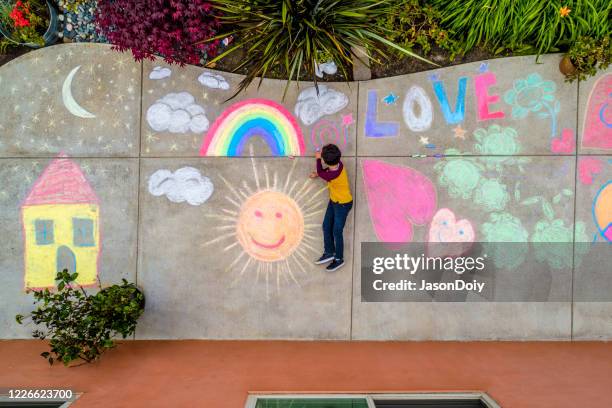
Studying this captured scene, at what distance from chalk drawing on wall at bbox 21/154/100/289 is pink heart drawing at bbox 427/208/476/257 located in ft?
12.8

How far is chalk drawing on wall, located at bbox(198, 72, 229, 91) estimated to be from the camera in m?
4.52

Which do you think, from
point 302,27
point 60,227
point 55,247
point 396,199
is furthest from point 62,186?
point 396,199

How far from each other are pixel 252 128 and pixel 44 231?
8.84 ft

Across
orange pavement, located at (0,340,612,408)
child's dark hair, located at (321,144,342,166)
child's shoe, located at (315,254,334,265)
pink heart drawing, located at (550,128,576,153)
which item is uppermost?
pink heart drawing, located at (550,128,576,153)

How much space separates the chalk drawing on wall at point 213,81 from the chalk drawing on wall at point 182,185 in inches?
39.1

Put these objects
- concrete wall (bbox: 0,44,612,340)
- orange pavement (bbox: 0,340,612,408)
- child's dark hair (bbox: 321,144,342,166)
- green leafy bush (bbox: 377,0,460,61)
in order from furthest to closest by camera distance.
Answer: concrete wall (bbox: 0,44,612,340), green leafy bush (bbox: 377,0,460,61), child's dark hair (bbox: 321,144,342,166), orange pavement (bbox: 0,340,612,408)

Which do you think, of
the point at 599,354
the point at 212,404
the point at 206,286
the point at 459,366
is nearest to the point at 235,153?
the point at 206,286

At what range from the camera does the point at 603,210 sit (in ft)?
14.7

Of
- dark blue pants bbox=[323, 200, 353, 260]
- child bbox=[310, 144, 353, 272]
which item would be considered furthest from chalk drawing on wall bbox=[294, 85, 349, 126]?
dark blue pants bbox=[323, 200, 353, 260]

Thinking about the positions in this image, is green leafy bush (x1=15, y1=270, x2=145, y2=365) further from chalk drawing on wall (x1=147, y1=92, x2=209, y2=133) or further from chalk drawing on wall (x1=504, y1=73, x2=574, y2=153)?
chalk drawing on wall (x1=504, y1=73, x2=574, y2=153)

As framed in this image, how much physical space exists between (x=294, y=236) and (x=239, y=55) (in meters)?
2.21

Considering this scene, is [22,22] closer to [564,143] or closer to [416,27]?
[416,27]

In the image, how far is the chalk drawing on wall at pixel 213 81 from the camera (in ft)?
14.8

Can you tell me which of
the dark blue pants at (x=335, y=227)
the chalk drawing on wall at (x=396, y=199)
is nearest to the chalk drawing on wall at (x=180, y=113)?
the dark blue pants at (x=335, y=227)
